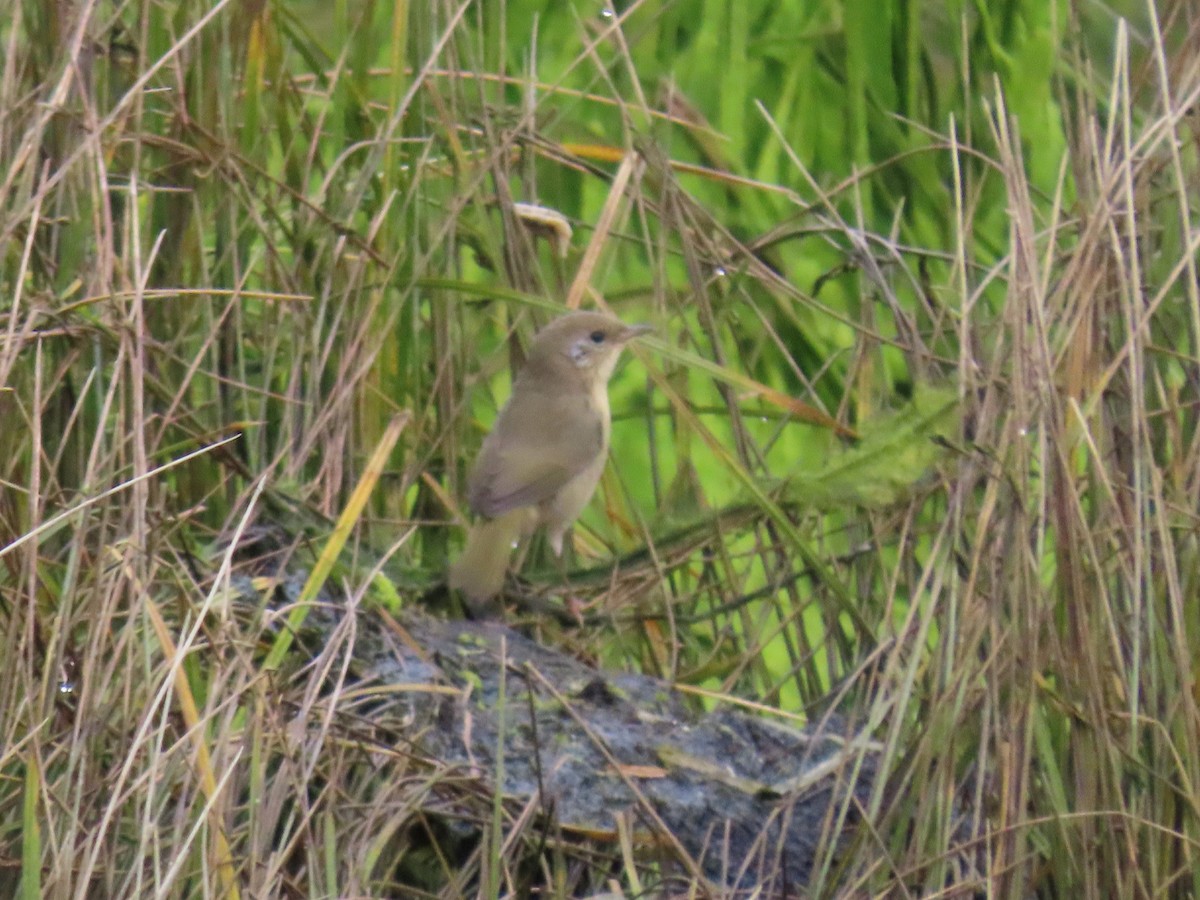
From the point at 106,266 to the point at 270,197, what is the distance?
1.91 feet

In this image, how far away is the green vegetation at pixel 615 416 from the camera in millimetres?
2355

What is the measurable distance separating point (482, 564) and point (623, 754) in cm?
73

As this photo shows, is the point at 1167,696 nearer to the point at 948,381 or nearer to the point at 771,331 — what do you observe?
the point at 948,381

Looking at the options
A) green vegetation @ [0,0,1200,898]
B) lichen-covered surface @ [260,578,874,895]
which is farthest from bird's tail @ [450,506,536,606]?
lichen-covered surface @ [260,578,874,895]

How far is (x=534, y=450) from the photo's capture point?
13.8ft

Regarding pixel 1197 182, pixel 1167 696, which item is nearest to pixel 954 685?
pixel 1167 696

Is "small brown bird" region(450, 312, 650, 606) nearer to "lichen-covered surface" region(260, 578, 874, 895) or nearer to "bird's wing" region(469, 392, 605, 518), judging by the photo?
"bird's wing" region(469, 392, 605, 518)

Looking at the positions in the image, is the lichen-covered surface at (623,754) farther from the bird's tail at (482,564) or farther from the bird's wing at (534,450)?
the bird's wing at (534,450)

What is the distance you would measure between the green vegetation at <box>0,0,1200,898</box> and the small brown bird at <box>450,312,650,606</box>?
0.10m

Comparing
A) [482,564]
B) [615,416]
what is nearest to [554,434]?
[615,416]

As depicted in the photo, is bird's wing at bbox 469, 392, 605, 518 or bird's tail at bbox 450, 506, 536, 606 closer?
bird's tail at bbox 450, 506, 536, 606

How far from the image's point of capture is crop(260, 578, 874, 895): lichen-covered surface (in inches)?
104

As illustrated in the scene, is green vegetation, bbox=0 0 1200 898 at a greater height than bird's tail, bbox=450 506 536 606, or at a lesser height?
greater

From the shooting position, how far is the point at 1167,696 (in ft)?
7.80
